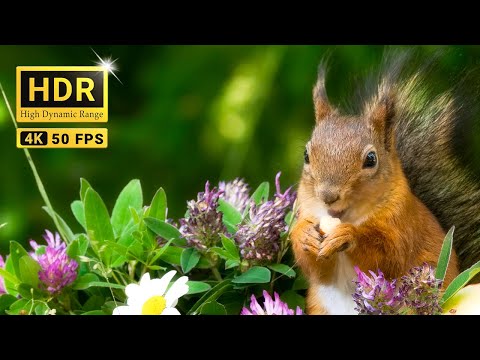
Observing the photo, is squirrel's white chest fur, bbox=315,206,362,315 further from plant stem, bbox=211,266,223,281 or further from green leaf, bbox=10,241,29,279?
green leaf, bbox=10,241,29,279

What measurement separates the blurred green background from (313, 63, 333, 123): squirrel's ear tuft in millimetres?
32

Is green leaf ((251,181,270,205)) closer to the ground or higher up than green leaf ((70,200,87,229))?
higher up

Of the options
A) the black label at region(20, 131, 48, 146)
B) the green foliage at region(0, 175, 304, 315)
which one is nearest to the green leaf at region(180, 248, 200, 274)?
the green foliage at region(0, 175, 304, 315)

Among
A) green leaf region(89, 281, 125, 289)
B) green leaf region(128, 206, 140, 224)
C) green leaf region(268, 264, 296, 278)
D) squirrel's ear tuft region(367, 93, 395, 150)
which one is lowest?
green leaf region(89, 281, 125, 289)

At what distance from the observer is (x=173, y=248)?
286cm

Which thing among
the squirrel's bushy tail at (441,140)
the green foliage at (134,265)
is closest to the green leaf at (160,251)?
the green foliage at (134,265)

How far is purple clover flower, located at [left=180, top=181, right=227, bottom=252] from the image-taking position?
9.26ft

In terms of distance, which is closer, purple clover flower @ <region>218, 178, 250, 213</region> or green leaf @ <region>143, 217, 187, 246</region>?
green leaf @ <region>143, 217, 187, 246</region>

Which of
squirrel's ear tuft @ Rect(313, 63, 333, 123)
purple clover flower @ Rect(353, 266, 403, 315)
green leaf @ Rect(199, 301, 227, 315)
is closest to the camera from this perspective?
purple clover flower @ Rect(353, 266, 403, 315)

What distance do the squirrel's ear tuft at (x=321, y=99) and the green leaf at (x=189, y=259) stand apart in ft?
1.32

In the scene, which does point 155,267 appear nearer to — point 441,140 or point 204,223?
point 204,223

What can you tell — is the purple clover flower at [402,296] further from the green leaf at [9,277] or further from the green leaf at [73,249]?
the green leaf at [9,277]

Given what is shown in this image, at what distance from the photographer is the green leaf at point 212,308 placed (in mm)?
2753

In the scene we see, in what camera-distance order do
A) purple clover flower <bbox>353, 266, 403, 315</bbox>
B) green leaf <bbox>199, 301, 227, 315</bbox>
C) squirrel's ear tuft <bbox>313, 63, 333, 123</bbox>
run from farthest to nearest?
squirrel's ear tuft <bbox>313, 63, 333, 123</bbox>, green leaf <bbox>199, 301, 227, 315</bbox>, purple clover flower <bbox>353, 266, 403, 315</bbox>
